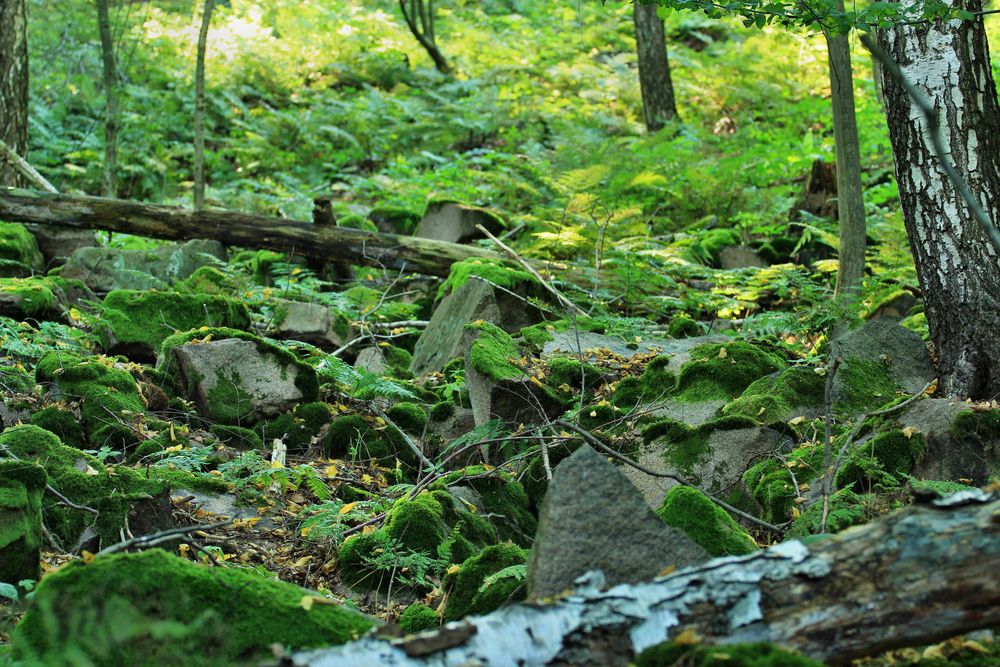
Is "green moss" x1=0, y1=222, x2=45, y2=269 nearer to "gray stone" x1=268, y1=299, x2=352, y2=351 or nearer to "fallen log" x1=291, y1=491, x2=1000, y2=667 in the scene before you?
"gray stone" x1=268, y1=299, x2=352, y2=351

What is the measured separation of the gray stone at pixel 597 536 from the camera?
2562 mm

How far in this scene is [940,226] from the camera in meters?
4.79

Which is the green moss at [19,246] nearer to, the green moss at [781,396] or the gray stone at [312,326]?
the gray stone at [312,326]

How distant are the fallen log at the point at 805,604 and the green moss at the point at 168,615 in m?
0.72

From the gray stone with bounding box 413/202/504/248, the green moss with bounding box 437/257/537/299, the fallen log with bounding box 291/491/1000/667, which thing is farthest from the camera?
the gray stone with bounding box 413/202/504/248

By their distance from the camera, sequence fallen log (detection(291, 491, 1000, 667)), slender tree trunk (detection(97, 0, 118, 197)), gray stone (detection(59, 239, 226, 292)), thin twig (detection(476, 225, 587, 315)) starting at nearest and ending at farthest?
fallen log (detection(291, 491, 1000, 667)) → thin twig (detection(476, 225, 587, 315)) → gray stone (detection(59, 239, 226, 292)) → slender tree trunk (detection(97, 0, 118, 197))

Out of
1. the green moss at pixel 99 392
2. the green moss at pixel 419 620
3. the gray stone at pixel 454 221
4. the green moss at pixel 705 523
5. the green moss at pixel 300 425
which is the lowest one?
the green moss at pixel 419 620

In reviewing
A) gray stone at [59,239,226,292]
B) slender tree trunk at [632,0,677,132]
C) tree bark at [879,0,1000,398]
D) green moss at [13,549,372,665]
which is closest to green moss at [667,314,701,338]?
tree bark at [879,0,1000,398]

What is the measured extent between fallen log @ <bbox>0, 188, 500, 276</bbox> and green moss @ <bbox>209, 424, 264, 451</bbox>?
377 centimetres

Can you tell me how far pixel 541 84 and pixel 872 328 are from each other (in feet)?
40.8

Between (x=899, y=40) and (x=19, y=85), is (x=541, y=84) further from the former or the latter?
(x=899, y=40)

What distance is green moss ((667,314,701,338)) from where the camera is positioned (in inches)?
303

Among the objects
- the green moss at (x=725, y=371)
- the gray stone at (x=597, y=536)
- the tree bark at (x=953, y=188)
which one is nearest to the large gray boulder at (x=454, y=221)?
the green moss at (x=725, y=371)

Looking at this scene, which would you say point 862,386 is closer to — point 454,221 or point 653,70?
point 454,221
